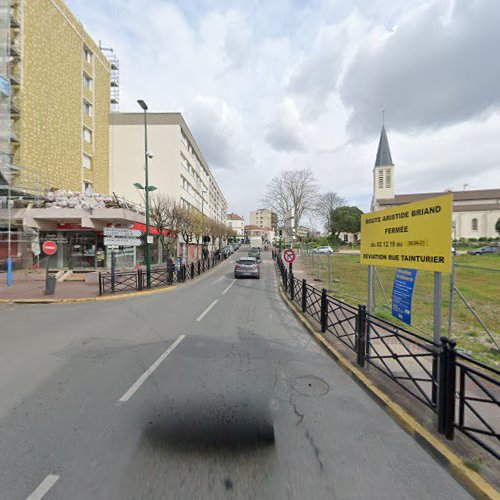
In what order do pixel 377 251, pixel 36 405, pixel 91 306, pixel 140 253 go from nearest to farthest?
pixel 36 405, pixel 377 251, pixel 91 306, pixel 140 253

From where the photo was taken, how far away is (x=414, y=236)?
362 centimetres

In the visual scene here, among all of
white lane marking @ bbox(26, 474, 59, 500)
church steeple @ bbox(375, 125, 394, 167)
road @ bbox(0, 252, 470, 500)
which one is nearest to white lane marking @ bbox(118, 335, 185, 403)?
road @ bbox(0, 252, 470, 500)

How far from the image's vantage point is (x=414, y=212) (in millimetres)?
3629

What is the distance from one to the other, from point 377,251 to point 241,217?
122 meters

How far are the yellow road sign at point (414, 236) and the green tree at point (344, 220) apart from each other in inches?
2250

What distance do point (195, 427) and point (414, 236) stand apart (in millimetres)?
3818

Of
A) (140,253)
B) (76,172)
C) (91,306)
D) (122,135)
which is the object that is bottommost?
(91,306)

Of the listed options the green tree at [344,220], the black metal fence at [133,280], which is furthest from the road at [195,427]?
the green tree at [344,220]

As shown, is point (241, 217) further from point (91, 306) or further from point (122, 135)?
point (91, 306)

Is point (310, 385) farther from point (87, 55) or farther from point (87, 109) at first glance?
point (87, 55)

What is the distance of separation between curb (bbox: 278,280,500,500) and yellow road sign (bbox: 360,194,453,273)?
6.01 feet

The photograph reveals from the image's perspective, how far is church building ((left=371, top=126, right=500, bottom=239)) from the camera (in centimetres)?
5991

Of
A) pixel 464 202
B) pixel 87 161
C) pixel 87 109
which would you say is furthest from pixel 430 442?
pixel 464 202

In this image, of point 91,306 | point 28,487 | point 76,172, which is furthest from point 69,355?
point 76,172
